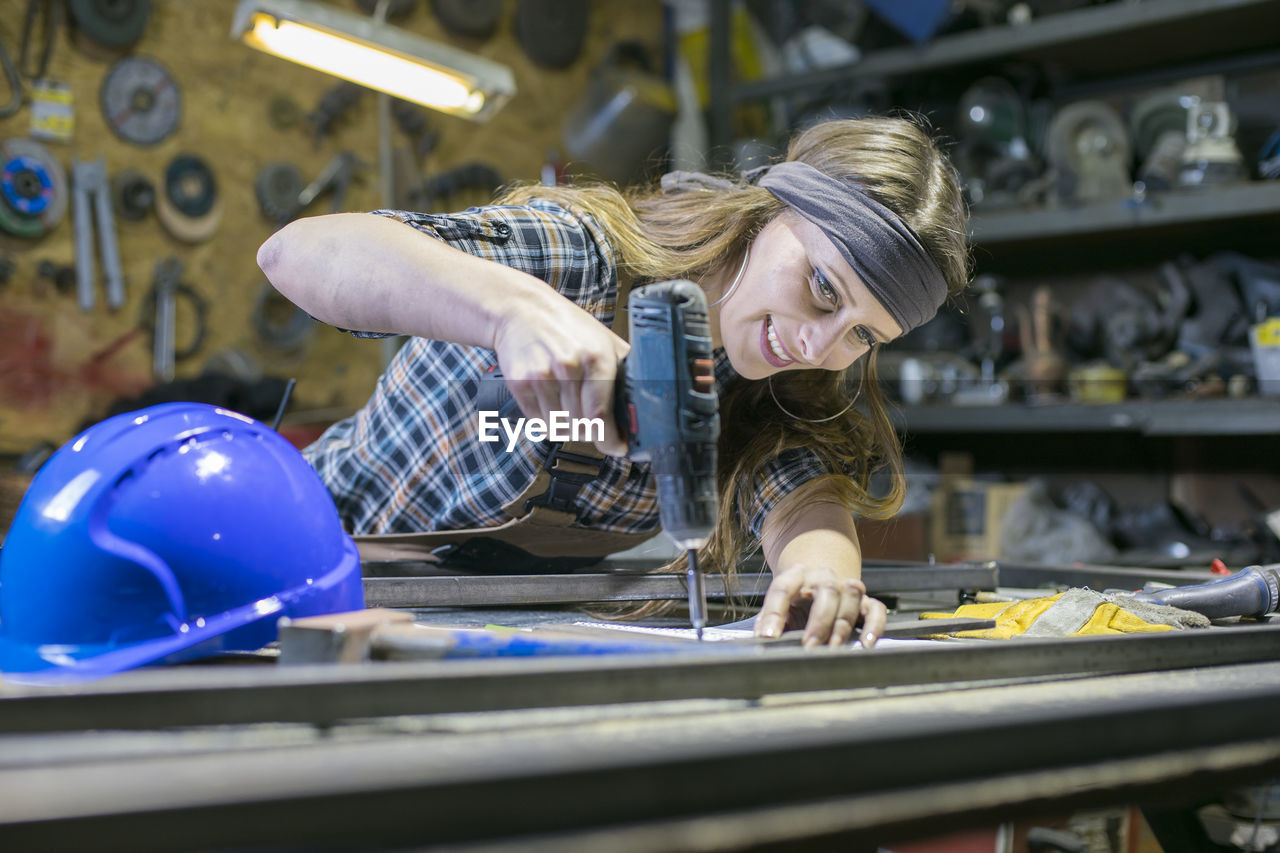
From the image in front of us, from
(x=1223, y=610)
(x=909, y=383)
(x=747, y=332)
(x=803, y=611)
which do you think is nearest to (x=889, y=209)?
(x=747, y=332)

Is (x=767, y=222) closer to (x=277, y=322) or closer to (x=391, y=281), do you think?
(x=391, y=281)

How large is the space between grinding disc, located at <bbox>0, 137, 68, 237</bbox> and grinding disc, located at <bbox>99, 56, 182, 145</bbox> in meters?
0.27

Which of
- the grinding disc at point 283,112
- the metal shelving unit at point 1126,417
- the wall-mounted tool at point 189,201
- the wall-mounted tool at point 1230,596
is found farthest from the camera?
the grinding disc at point 283,112

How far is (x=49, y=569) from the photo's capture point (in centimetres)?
83

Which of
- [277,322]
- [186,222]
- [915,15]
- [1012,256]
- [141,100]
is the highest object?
[915,15]

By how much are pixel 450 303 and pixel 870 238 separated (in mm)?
528

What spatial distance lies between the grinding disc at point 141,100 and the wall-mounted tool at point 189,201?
115mm

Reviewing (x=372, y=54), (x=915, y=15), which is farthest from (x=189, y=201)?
(x=915, y=15)

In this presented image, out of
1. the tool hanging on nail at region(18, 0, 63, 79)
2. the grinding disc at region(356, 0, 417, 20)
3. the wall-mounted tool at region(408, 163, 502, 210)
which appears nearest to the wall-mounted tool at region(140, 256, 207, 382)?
the tool hanging on nail at region(18, 0, 63, 79)

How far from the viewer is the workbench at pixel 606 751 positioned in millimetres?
517

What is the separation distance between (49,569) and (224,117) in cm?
319

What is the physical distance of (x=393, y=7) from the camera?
4.04m

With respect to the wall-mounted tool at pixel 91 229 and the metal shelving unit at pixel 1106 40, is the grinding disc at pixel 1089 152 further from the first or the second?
the wall-mounted tool at pixel 91 229

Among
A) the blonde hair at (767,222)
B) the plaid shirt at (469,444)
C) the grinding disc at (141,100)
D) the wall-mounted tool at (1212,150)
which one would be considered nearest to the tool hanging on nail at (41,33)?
the grinding disc at (141,100)
